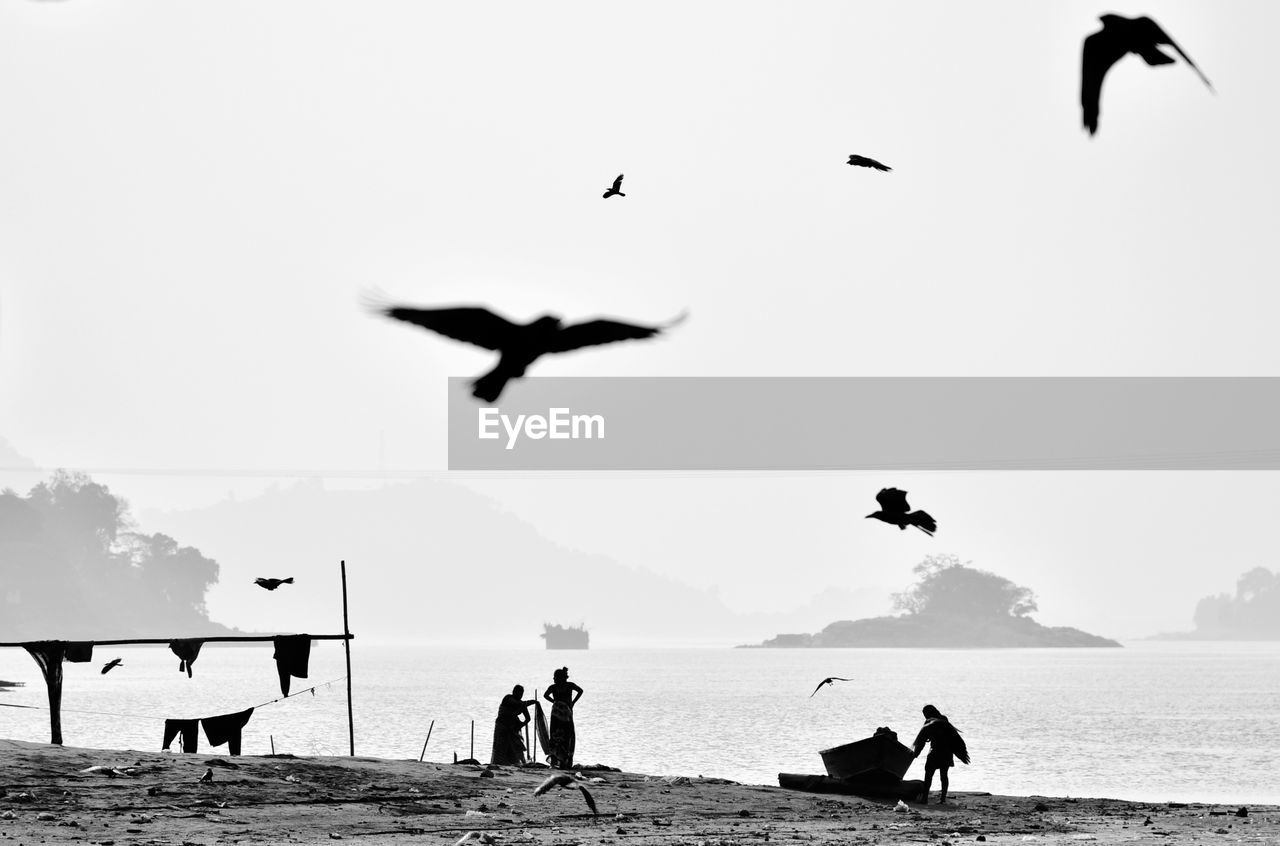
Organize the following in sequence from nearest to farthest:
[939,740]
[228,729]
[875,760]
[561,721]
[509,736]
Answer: [939,740] → [875,760] → [561,721] → [509,736] → [228,729]

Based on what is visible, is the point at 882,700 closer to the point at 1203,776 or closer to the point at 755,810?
the point at 1203,776

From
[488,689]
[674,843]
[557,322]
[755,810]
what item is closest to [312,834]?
[674,843]

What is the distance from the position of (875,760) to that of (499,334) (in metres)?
21.2

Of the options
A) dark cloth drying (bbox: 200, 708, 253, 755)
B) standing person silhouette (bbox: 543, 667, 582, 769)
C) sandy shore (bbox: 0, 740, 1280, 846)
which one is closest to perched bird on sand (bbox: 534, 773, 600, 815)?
sandy shore (bbox: 0, 740, 1280, 846)

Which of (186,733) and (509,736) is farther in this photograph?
(186,733)

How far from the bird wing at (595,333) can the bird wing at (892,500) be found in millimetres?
6741

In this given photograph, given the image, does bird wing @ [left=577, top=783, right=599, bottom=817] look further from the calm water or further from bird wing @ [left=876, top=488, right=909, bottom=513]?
the calm water

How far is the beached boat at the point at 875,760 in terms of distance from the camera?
27.0m

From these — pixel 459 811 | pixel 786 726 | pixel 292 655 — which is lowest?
pixel 786 726

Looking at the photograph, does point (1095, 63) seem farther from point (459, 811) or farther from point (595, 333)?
point (459, 811)

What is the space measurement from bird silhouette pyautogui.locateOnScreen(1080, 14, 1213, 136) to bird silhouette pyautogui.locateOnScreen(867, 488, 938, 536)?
17.7 ft

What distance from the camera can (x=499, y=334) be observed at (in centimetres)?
756

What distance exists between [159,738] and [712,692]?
96.2m

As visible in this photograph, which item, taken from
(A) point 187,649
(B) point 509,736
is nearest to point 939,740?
(B) point 509,736
